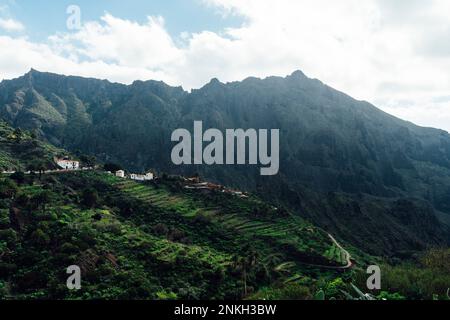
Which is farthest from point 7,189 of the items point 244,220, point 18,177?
point 244,220

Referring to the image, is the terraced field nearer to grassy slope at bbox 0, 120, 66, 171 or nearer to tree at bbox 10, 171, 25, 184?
grassy slope at bbox 0, 120, 66, 171

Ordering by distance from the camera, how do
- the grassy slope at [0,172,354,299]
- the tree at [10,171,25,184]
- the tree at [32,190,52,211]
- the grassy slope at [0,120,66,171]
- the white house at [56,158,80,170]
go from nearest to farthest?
1. the grassy slope at [0,172,354,299]
2. the tree at [32,190,52,211]
3. the tree at [10,171,25,184]
4. the grassy slope at [0,120,66,171]
5. the white house at [56,158,80,170]

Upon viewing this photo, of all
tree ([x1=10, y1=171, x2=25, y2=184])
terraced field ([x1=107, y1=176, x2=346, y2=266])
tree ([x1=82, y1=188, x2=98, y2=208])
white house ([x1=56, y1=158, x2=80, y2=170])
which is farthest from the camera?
white house ([x1=56, y1=158, x2=80, y2=170])

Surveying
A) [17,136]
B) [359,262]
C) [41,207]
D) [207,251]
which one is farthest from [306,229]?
[17,136]

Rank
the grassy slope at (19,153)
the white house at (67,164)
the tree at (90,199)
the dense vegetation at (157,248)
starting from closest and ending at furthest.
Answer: the dense vegetation at (157,248) < the tree at (90,199) < the grassy slope at (19,153) < the white house at (67,164)

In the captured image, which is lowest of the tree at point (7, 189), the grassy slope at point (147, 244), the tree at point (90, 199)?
the grassy slope at point (147, 244)

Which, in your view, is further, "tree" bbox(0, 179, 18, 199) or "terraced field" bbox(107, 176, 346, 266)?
"terraced field" bbox(107, 176, 346, 266)

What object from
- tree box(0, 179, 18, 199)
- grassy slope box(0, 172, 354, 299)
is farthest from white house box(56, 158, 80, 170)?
tree box(0, 179, 18, 199)

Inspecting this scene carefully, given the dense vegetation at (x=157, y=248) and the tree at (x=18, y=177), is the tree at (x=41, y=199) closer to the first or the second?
the dense vegetation at (x=157, y=248)

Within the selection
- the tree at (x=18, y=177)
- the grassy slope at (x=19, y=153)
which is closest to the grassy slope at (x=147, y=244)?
the tree at (x=18, y=177)

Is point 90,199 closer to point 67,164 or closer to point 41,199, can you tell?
point 41,199

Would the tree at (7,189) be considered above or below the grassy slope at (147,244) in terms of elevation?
above

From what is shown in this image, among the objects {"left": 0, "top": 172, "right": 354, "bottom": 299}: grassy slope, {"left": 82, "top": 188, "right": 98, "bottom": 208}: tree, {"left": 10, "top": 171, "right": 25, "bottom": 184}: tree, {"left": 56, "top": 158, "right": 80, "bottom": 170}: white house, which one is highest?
{"left": 56, "top": 158, "right": 80, "bottom": 170}: white house
